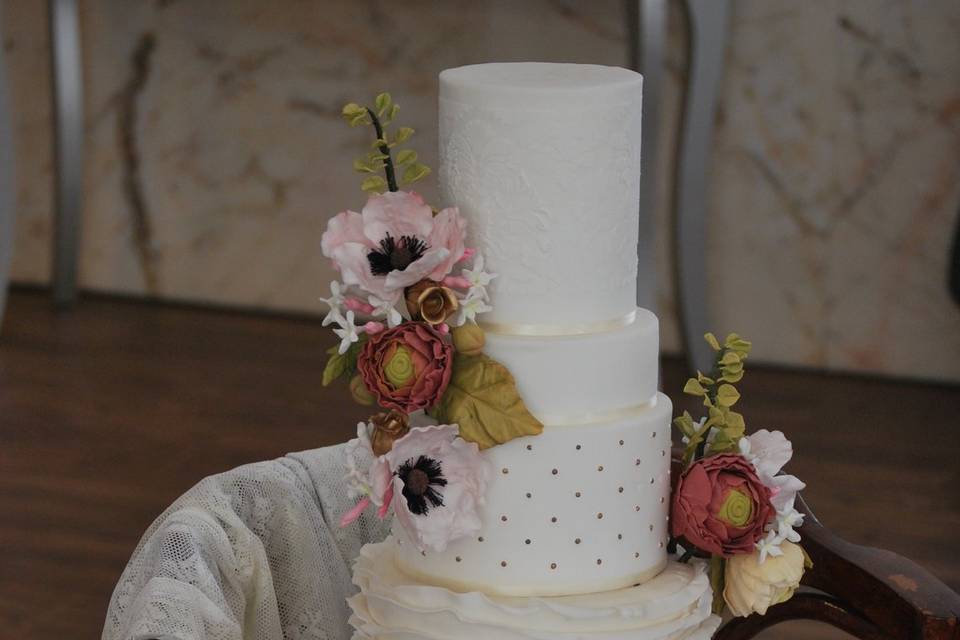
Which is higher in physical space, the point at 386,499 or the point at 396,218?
the point at 396,218

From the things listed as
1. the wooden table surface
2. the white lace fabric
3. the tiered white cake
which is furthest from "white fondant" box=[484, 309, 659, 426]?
the wooden table surface

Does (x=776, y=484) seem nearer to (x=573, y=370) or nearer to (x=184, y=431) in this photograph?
(x=573, y=370)

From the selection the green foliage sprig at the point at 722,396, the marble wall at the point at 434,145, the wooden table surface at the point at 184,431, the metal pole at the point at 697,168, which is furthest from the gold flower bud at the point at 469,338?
the marble wall at the point at 434,145

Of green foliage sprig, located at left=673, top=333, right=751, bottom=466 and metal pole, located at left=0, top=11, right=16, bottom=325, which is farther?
metal pole, located at left=0, top=11, right=16, bottom=325

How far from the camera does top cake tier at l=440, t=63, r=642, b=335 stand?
750 mm

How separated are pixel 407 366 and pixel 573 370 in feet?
0.34

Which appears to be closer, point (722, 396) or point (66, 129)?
point (722, 396)

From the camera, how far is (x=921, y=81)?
2395mm

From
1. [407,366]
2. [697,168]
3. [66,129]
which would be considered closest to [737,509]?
[407,366]

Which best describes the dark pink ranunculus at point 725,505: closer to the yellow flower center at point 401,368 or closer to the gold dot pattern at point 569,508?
the gold dot pattern at point 569,508

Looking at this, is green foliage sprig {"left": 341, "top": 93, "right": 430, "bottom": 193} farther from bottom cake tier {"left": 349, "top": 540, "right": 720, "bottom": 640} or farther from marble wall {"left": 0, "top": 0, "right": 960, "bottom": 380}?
marble wall {"left": 0, "top": 0, "right": 960, "bottom": 380}

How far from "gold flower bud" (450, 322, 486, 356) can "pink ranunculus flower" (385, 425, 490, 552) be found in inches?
1.7

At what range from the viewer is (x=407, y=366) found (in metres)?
0.73

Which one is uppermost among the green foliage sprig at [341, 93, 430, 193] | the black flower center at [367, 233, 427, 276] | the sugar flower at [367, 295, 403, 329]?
the green foliage sprig at [341, 93, 430, 193]
